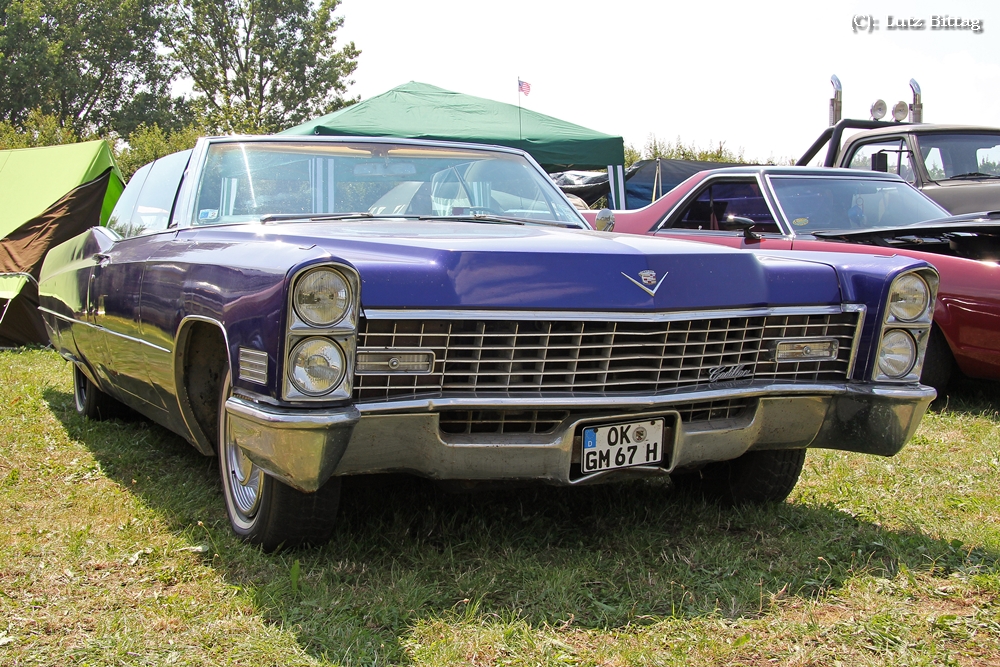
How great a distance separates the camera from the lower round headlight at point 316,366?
8.07ft

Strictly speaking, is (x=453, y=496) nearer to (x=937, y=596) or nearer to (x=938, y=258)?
(x=937, y=596)

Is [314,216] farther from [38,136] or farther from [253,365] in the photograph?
[38,136]

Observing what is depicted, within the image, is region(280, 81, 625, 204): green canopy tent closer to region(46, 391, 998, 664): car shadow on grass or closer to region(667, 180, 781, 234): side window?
region(667, 180, 781, 234): side window

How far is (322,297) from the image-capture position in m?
2.45

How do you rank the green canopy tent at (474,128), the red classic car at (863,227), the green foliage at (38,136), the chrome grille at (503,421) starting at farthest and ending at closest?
the green foliage at (38,136)
the green canopy tent at (474,128)
the red classic car at (863,227)
the chrome grille at (503,421)

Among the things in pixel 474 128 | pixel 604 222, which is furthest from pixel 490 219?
pixel 474 128

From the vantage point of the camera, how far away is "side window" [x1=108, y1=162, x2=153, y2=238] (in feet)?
15.4

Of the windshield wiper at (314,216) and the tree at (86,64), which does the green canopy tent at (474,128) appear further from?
the tree at (86,64)

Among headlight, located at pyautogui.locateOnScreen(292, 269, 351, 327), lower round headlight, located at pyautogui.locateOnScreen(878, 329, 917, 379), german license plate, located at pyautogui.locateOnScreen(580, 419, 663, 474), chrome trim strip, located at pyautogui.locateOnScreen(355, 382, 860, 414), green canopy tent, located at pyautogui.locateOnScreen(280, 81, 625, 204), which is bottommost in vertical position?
german license plate, located at pyautogui.locateOnScreen(580, 419, 663, 474)

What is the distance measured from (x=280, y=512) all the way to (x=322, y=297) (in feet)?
2.44

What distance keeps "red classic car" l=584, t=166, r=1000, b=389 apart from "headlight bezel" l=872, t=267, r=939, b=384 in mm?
1558

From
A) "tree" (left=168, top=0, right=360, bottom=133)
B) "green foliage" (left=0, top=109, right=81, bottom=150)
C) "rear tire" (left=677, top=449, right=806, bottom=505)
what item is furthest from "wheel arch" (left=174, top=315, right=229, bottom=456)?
"tree" (left=168, top=0, right=360, bottom=133)

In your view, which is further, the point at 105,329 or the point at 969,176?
the point at 969,176

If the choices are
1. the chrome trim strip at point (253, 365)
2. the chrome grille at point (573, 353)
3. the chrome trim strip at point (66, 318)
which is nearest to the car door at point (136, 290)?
the chrome trim strip at point (66, 318)
